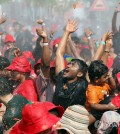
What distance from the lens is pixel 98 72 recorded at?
4547mm

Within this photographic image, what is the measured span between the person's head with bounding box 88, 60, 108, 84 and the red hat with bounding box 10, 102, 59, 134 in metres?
1.69

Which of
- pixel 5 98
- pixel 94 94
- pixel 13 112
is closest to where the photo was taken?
pixel 13 112

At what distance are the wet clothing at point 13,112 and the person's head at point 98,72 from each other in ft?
4.11

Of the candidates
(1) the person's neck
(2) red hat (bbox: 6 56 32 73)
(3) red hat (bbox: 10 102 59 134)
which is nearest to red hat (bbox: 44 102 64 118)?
(3) red hat (bbox: 10 102 59 134)

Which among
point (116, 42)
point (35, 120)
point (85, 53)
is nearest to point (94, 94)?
point (35, 120)

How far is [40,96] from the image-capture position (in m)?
4.57

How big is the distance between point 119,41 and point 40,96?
4639 mm

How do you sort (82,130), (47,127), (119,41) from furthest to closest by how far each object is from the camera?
(119,41)
(82,130)
(47,127)

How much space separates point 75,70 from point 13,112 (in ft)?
3.81

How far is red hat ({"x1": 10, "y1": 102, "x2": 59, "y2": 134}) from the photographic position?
287 cm

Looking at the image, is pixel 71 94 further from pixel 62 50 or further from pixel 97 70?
pixel 62 50

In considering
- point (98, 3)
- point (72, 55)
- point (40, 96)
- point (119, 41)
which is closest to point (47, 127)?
point (40, 96)

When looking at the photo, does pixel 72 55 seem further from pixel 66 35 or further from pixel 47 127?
pixel 47 127

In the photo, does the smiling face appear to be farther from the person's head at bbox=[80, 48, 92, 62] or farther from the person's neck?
the person's head at bbox=[80, 48, 92, 62]
